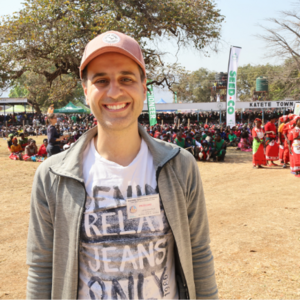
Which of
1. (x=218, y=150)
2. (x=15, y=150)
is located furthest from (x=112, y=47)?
(x=15, y=150)

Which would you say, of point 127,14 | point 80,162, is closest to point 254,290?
point 80,162

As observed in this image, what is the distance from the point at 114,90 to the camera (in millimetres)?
1333

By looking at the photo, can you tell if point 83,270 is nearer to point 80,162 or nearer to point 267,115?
point 80,162

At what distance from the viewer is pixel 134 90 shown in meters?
1.37

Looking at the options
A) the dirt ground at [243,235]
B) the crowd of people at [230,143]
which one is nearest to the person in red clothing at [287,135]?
the crowd of people at [230,143]

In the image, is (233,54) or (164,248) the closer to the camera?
(164,248)

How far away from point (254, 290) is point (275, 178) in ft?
20.1

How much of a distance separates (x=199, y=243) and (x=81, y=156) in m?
0.67

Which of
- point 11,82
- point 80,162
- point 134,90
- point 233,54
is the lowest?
point 80,162

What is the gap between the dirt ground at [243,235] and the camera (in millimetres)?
3295

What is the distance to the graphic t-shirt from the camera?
127 centimetres

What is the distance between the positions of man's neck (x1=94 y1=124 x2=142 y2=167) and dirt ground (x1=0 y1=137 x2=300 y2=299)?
2356 mm

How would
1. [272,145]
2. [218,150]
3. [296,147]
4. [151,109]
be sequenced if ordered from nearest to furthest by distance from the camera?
[296,147] → [272,145] → [218,150] → [151,109]

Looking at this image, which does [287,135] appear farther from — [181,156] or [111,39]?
[111,39]
